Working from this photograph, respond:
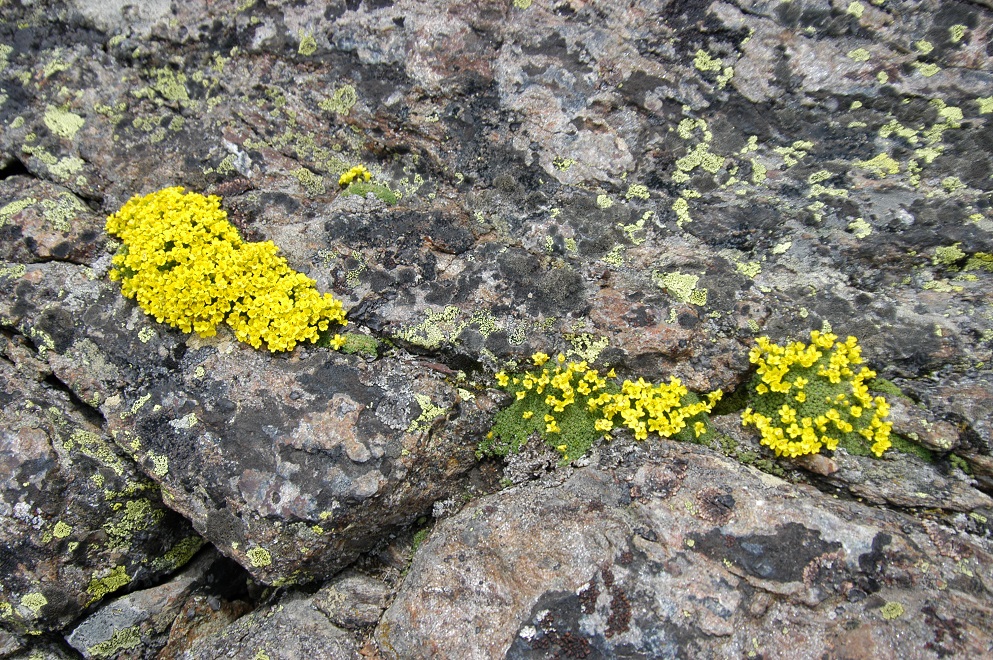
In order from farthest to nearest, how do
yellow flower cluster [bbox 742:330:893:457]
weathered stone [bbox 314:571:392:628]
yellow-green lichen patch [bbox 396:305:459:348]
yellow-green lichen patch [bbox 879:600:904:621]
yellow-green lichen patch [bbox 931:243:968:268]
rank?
yellow-green lichen patch [bbox 396:305:459:348] < yellow-green lichen patch [bbox 931:243:968:268] < yellow flower cluster [bbox 742:330:893:457] < weathered stone [bbox 314:571:392:628] < yellow-green lichen patch [bbox 879:600:904:621]

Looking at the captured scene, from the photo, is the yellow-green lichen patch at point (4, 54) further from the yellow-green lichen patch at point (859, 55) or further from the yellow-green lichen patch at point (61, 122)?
the yellow-green lichen patch at point (859, 55)

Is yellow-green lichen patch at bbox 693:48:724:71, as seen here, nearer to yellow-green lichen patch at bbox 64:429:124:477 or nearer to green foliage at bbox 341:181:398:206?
green foliage at bbox 341:181:398:206

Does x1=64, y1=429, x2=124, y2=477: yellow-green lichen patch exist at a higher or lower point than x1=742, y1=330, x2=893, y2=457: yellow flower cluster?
lower

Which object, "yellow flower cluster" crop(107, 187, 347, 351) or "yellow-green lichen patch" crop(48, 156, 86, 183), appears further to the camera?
"yellow-green lichen patch" crop(48, 156, 86, 183)

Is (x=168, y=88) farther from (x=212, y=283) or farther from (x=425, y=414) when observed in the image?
(x=425, y=414)

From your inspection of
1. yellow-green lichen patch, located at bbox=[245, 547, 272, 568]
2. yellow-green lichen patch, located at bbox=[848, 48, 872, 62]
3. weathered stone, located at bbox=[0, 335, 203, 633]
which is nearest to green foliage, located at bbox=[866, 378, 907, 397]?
yellow-green lichen patch, located at bbox=[848, 48, 872, 62]

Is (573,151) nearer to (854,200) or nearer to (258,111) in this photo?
(854,200)

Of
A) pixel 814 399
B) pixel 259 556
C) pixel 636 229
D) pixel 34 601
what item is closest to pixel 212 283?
pixel 259 556
